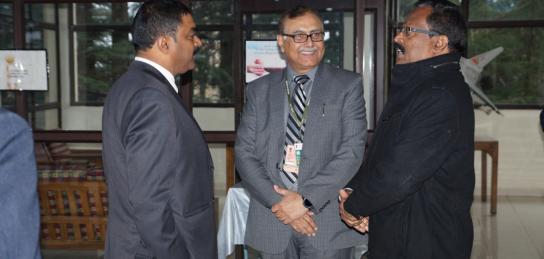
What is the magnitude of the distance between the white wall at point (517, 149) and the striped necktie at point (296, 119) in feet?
17.9

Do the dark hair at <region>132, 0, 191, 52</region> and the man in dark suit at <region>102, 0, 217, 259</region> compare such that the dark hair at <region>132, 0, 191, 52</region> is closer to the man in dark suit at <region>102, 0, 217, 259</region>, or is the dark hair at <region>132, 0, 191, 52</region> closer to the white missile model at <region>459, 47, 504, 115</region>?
the man in dark suit at <region>102, 0, 217, 259</region>

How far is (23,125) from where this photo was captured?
93 centimetres

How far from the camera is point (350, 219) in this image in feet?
6.98

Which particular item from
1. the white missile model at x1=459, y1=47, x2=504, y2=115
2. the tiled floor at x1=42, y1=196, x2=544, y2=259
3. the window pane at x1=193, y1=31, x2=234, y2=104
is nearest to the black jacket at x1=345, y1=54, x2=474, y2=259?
the tiled floor at x1=42, y1=196, x2=544, y2=259

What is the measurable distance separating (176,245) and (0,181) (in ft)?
2.79

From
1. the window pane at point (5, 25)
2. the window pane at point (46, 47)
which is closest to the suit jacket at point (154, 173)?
the window pane at point (5, 25)

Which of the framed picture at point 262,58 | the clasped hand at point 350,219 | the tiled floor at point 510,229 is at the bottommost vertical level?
the tiled floor at point 510,229

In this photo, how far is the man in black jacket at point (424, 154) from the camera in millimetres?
1775

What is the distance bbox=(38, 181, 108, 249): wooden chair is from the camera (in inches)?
158

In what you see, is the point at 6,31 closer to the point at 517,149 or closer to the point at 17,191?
the point at 17,191

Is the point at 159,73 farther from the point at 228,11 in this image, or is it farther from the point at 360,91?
the point at 228,11

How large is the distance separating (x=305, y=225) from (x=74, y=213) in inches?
91.9

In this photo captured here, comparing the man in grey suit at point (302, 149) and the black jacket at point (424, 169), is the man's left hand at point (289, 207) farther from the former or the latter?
the black jacket at point (424, 169)

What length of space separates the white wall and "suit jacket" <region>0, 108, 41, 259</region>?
692cm
